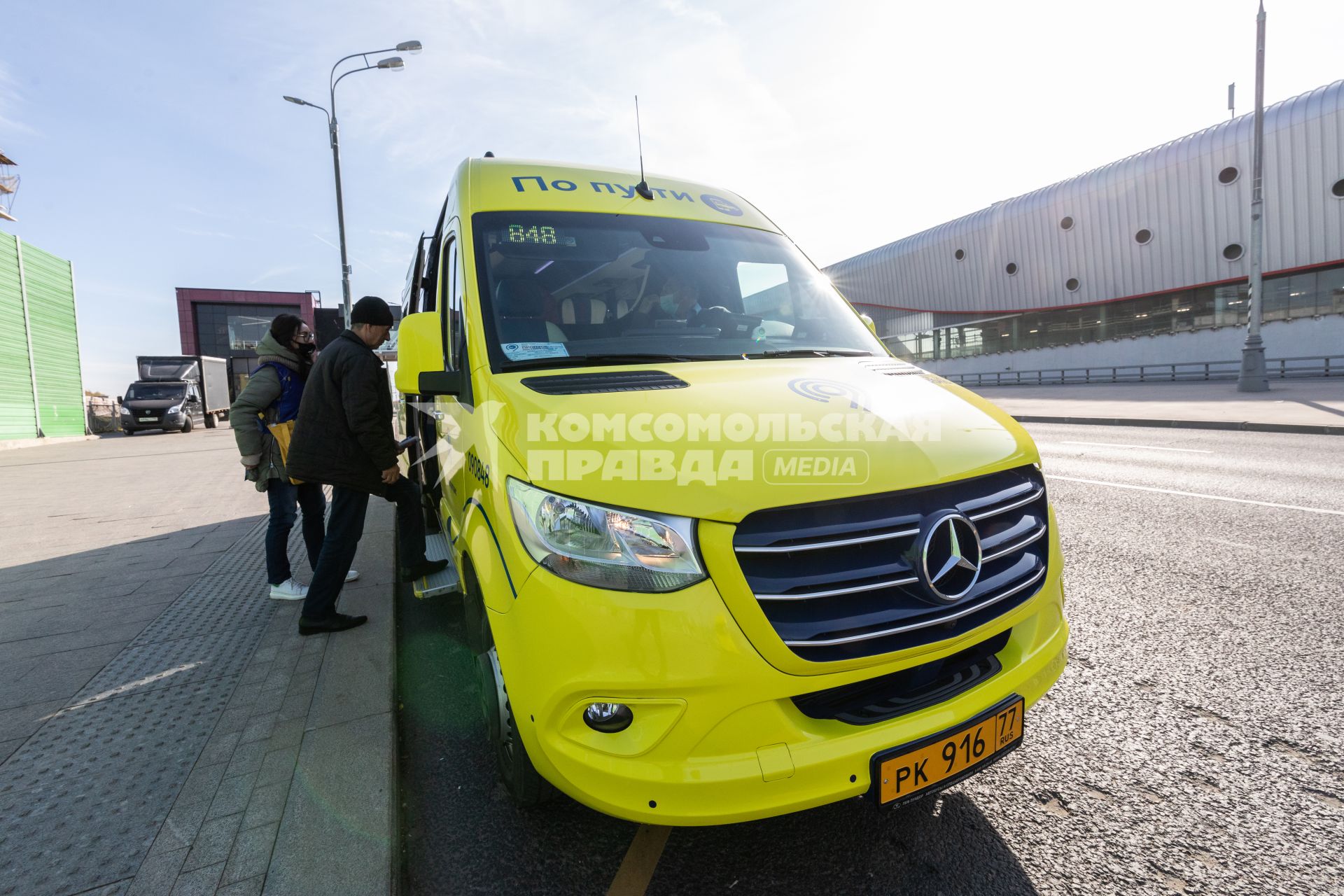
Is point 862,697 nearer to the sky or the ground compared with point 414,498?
nearer to the ground

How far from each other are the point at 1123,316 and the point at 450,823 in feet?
136

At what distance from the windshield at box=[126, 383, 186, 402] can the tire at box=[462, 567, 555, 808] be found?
2862 centimetres

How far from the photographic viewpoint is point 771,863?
1.98 meters

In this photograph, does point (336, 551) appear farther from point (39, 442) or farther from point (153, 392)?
point (153, 392)

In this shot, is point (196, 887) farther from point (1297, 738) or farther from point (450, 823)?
point (1297, 738)

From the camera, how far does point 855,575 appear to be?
1.72 meters

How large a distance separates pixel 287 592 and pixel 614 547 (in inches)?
143

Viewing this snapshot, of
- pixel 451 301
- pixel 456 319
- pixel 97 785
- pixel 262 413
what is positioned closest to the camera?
pixel 97 785

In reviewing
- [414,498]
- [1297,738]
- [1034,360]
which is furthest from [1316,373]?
[414,498]

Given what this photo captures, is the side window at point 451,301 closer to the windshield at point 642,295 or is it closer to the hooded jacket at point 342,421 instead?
the windshield at point 642,295

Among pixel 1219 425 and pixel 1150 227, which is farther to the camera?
pixel 1150 227

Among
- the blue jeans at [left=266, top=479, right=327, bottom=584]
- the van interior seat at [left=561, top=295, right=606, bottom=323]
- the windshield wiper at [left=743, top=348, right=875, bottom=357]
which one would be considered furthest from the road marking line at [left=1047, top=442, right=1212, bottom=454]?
the blue jeans at [left=266, top=479, right=327, bottom=584]

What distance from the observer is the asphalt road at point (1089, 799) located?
1901 millimetres

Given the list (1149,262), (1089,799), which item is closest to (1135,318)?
(1149,262)
